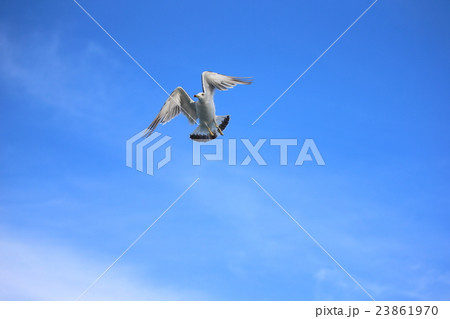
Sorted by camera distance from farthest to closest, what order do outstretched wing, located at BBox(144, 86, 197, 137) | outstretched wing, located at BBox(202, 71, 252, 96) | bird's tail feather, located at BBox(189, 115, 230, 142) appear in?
bird's tail feather, located at BBox(189, 115, 230, 142) → outstretched wing, located at BBox(144, 86, 197, 137) → outstretched wing, located at BBox(202, 71, 252, 96)

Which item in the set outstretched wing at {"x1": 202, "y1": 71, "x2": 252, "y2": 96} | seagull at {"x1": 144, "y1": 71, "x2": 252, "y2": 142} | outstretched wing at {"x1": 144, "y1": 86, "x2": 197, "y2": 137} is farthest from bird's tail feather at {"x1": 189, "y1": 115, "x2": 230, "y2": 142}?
outstretched wing at {"x1": 202, "y1": 71, "x2": 252, "y2": 96}

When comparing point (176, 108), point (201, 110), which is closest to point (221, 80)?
point (201, 110)

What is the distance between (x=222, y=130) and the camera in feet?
40.2

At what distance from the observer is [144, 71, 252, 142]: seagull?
1137 cm

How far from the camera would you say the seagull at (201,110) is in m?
11.4

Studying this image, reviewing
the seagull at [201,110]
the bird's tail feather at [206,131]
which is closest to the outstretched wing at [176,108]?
the seagull at [201,110]

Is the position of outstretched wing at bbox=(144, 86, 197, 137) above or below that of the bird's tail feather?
above

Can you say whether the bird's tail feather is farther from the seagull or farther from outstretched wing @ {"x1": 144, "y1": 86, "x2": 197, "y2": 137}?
outstretched wing @ {"x1": 144, "y1": 86, "x2": 197, "y2": 137}

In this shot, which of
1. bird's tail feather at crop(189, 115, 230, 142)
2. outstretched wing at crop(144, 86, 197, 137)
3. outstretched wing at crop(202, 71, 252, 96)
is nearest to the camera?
outstretched wing at crop(202, 71, 252, 96)

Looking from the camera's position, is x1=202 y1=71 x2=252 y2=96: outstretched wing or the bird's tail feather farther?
the bird's tail feather
